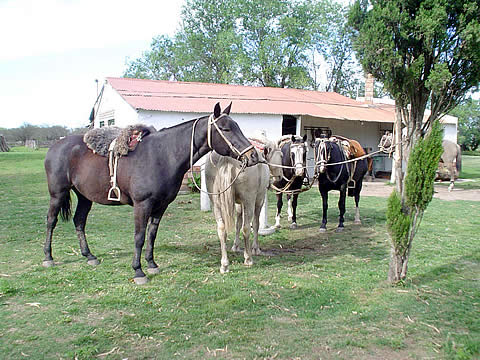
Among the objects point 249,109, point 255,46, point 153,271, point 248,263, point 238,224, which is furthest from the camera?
point 255,46

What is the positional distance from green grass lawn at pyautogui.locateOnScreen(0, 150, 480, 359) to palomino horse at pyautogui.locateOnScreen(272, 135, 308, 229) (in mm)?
1071

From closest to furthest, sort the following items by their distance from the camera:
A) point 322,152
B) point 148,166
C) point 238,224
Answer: point 148,166, point 238,224, point 322,152

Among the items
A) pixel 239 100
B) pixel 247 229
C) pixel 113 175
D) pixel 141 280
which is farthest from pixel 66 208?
pixel 239 100

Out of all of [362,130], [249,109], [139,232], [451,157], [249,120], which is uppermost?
[249,109]

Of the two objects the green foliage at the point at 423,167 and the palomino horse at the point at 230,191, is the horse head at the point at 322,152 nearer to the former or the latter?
the palomino horse at the point at 230,191

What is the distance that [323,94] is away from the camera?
23.7 m

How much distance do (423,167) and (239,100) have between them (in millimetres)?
→ 13676

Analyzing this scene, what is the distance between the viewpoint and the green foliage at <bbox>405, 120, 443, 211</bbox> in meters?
A: 4.23

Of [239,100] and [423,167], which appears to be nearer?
[423,167]

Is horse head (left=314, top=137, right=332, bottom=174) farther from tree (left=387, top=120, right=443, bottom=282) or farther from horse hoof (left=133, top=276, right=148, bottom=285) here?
horse hoof (left=133, top=276, right=148, bottom=285)

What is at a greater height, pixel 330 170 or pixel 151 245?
pixel 330 170

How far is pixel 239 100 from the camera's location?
1736 cm

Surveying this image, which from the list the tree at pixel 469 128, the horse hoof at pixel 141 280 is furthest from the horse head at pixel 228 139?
the tree at pixel 469 128

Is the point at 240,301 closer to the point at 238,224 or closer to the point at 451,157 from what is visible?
the point at 238,224
